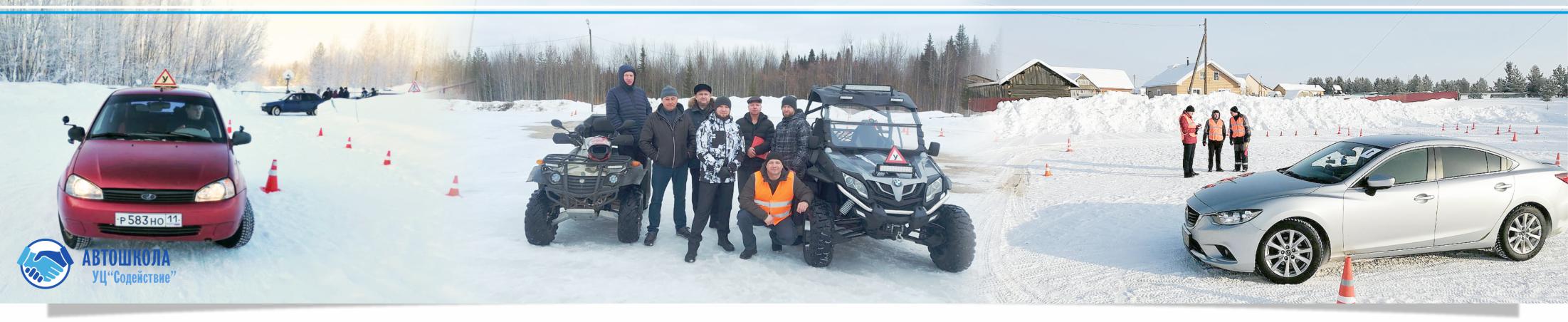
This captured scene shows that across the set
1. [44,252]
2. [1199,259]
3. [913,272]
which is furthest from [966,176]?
[44,252]

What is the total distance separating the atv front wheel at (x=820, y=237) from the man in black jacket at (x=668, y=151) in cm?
102

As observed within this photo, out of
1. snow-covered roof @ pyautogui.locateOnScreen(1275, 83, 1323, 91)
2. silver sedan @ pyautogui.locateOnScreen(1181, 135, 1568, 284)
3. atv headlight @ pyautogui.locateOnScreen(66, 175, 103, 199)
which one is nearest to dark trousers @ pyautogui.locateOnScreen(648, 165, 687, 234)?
atv headlight @ pyautogui.locateOnScreen(66, 175, 103, 199)

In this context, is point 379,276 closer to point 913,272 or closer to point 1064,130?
point 913,272

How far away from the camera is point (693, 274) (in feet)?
17.8

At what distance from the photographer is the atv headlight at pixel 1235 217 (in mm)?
5238

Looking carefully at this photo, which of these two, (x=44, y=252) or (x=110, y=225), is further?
(x=44, y=252)

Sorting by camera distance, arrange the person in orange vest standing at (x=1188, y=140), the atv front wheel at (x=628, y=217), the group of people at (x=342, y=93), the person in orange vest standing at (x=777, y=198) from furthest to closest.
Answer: the person in orange vest standing at (x=1188, y=140)
the atv front wheel at (x=628, y=217)
the person in orange vest standing at (x=777, y=198)
the group of people at (x=342, y=93)

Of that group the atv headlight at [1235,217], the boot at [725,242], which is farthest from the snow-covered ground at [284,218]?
the atv headlight at [1235,217]

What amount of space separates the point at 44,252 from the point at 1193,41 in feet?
25.7

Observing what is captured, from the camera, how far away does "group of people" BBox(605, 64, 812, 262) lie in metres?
5.54

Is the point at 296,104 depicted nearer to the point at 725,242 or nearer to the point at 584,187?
the point at 584,187

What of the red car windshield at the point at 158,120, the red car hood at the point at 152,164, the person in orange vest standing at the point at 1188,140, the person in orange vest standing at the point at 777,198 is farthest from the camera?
the person in orange vest standing at the point at 1188,140

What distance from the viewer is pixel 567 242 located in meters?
5.86

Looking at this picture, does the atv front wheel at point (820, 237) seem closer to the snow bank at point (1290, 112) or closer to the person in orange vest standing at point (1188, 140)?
the snow bank at point (1290, 112)
